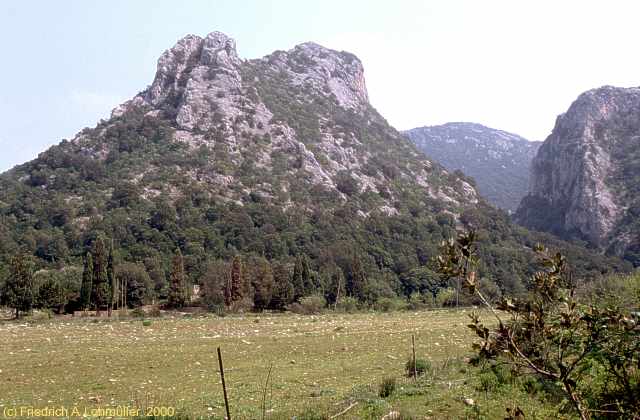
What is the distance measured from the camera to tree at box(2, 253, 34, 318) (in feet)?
153

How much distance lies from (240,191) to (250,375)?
91.5 metres

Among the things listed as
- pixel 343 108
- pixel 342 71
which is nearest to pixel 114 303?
pixel 343 108

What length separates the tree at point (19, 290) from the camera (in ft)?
153

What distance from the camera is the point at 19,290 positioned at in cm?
4681

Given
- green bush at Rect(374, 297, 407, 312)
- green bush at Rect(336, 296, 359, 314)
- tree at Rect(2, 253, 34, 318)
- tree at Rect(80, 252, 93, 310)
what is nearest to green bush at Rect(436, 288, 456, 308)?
green bush at Rect(374, 297, 407, 312)

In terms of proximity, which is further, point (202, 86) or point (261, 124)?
point (261, 124)

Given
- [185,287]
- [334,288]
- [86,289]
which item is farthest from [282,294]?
[86,289]

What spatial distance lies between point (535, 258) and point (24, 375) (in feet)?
53.0

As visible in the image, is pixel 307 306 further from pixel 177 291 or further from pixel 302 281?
pixel 177 291

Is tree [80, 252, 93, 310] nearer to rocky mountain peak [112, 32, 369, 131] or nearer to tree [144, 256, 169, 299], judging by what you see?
tree [144, 256, 169, 299]

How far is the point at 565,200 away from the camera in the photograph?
5704 inches

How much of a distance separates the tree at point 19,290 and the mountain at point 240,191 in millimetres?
24038

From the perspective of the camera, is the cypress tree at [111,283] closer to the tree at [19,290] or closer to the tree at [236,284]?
the tree at [19,290]

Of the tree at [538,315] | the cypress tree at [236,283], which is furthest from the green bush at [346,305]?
the tree at [538,315]
